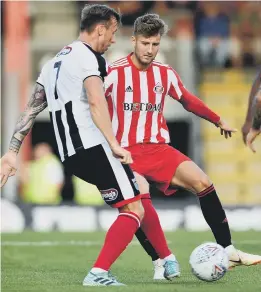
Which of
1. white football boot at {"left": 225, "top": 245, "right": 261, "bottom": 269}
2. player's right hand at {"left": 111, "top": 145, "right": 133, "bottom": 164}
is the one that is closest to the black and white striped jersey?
player's right hand at {"left": 111, "top": 145, "right": 133, "bottom": 164}

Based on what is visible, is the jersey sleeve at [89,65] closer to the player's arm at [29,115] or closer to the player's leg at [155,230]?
the player's arm at [29,115]

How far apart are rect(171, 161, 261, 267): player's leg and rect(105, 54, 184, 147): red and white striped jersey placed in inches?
14.7

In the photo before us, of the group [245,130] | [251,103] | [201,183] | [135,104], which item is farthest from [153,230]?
[251,103]

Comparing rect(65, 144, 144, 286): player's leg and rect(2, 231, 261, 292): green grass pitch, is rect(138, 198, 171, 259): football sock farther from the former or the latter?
rect(65, 144, 144, 286): player's leg

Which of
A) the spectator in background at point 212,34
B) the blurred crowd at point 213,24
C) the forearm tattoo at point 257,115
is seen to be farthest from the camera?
the blurred crowd at point 213,24

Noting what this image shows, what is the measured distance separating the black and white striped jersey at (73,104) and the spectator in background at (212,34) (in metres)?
13.7

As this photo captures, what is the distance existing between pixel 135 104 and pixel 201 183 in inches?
32.2

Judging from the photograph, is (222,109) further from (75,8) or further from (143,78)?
(143,78)

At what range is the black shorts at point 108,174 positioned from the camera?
723 centimetres

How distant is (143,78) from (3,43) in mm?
12375

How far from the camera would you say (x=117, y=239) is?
7281 mm

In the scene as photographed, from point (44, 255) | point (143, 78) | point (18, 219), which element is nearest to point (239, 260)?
point (143, 78)

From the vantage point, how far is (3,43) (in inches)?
803

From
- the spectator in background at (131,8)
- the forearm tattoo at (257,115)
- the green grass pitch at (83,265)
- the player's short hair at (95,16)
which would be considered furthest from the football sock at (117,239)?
the spectator in background at (131,8)
